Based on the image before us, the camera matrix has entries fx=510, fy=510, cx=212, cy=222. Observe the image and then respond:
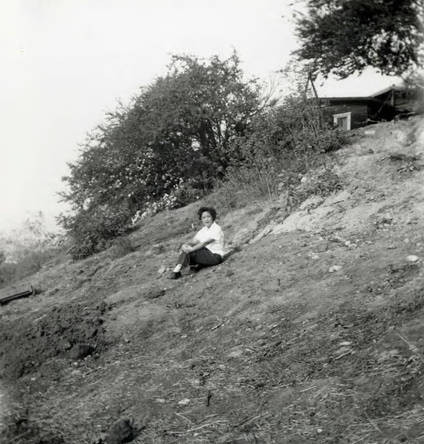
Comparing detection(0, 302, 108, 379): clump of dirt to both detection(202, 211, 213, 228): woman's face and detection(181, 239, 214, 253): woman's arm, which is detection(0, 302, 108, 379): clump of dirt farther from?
detection(202, 211, 213, 228): woman's face

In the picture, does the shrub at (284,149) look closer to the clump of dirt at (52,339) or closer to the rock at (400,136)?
the rock at (400,136)

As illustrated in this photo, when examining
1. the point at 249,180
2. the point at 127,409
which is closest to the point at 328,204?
the point at 249,180

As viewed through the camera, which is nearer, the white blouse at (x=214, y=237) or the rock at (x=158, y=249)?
the white blouse at (x=214, y=237)

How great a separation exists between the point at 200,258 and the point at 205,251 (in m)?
0.13

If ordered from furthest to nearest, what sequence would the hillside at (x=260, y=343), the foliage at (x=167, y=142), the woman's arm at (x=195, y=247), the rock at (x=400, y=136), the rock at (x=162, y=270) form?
1. the foliage at (x=167, y=142)
2. the rock at (x=400, y=136)
3. the rock at (x=162, y=270)
4. the woman's arm at (x=195, y=247)
5. the hillside at (x=260, y=343)

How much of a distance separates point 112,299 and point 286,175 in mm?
5042

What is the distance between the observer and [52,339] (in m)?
5.71

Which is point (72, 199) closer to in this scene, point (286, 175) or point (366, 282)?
point (286, 175)

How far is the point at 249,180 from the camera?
39.1 feet

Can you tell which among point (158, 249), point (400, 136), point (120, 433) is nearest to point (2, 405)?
point (120, 433)

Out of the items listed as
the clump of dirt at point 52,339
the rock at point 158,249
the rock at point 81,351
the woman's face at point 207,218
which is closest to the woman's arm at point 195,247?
the woman's face at point 207,218

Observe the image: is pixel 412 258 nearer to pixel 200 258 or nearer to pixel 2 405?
pixel 200 258

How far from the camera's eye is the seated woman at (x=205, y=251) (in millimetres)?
7426

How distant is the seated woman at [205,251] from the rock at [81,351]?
2309mm
